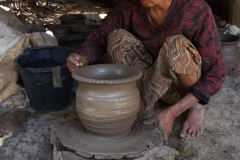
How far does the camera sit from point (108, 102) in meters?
2.13

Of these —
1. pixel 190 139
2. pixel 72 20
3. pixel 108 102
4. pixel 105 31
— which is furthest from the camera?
pixel 72 20

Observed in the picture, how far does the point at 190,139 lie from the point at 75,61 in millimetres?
1071

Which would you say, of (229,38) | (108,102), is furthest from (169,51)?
(229,38)

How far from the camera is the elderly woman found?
8.12 ft

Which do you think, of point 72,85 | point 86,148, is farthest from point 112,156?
point 72,85

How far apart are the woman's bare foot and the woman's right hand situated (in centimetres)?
93

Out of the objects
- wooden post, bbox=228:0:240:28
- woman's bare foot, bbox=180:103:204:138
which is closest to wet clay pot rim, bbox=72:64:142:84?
woman's bare foot, bbox=180:103:204:138

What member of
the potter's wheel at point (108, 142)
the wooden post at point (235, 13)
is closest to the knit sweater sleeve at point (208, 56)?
the potter's wheel at point (108, 142)

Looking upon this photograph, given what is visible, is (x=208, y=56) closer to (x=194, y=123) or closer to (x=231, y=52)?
(x=194, y=123)

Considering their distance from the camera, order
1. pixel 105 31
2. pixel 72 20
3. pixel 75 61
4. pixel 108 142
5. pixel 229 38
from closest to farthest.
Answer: pixel 108 142 < pixel 75 61 < pixel 105 31 < pixel 229 38 < pixel 72 20

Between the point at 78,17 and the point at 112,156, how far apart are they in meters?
3.05

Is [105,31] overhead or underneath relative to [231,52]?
overhead

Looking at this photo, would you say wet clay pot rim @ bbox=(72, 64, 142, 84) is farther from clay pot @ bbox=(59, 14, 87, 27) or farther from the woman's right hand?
clay pot @ bbox=(59, 14, 87, 27)

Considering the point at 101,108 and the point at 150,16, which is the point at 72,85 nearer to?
the point at 150,16
